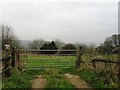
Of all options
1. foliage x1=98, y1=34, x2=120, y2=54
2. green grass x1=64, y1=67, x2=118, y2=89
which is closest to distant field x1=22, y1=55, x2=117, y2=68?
green grass x1=64, y1=67, x2=118, y2=89

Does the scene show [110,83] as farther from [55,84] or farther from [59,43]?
[59,43]

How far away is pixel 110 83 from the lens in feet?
33.6

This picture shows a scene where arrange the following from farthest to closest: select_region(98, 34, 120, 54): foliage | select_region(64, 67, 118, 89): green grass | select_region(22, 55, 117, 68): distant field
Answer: select_region(22, 55, 117, 68): distant field, select_region(98, 34, 120, 54): foliage, select_region(64, 67, 118, 89): green grass

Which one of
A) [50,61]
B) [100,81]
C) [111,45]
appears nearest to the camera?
[100,81]

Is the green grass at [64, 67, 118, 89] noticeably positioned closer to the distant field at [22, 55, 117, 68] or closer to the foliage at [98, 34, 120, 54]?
the distant field at [22, 55, 117, 68]

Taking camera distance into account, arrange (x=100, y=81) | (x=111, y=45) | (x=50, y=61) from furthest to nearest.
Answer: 1. (x=50, y=61)
2. (x=111, y=45)
3. (x=100, y=81)

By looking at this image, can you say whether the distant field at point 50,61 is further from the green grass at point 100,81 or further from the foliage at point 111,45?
the foliage at point 111,45

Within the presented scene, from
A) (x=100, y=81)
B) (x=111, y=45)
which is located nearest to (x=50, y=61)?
(x=111, y=45)

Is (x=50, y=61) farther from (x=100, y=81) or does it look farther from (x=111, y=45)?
(x=100, y=81)

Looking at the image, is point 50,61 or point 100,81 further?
point 50,61

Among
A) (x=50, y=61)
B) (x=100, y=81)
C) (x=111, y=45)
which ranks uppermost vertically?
(x=111, y=45)

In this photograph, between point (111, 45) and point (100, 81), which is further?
point (111, 45)

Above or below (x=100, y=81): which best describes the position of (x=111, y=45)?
above

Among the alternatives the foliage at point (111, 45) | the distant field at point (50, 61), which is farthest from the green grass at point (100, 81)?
the foliage at point (111, 45)
